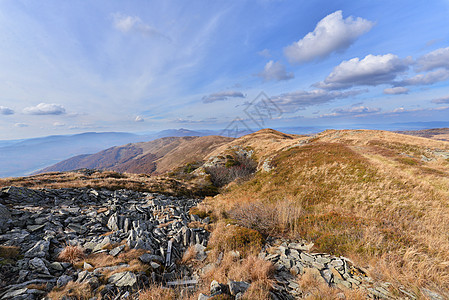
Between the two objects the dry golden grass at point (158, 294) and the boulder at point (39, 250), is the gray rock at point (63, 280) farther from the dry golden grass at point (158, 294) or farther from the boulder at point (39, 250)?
the dry golden grass at point (158, 294)

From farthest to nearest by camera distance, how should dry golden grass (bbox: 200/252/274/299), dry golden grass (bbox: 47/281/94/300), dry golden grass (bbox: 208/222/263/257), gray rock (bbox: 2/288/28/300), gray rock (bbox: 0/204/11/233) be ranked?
gray rock (bbox: 0/204/11/233), dry golden grass (bbox: 208/222/263/257), dry golden grass (bbox: 200/252/274/299), dry golden grass (bbox: 47/281/94/300), gray rock (bbox: 2/288/28/300)

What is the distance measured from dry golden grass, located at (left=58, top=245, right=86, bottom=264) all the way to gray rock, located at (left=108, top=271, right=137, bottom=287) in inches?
88.6

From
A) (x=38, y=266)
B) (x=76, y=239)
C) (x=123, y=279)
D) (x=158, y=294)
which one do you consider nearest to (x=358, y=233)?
(x=158, y=294)

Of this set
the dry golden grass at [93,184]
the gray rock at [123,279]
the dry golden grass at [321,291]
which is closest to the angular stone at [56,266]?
the gray rock at [123,279]

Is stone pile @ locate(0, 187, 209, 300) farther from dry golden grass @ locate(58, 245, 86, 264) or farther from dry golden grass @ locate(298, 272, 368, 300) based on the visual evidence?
dry golden grass @ locate(298, 272, 368, 300)

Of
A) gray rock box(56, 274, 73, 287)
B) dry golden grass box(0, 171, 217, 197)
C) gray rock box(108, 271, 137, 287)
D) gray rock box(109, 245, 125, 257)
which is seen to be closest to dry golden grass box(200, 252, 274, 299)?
gray rock box(108, 271, 137, 287)

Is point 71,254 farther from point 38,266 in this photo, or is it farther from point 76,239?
point 76,239

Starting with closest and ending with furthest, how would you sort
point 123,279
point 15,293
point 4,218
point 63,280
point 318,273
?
point 15,293
point 63,280
point 123,279
point 318,273
point 4,218

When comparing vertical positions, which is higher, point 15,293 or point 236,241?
point 15,293

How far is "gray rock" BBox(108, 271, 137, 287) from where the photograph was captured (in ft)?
17.6

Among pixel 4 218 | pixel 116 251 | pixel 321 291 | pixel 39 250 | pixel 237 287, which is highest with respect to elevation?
pixel 4 218

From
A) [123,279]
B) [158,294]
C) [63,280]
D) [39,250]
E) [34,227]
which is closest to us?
[158,294]

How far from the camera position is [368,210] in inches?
480

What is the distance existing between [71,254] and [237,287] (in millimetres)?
6772
